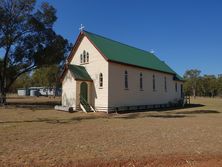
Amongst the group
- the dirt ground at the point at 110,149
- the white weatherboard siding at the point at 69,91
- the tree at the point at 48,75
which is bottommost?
the dirt ground at the point at 110,149

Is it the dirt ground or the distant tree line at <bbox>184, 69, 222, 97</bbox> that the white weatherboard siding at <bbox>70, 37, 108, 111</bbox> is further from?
the distant tree line at <bbox>184, 69, 222, 97</bbox>

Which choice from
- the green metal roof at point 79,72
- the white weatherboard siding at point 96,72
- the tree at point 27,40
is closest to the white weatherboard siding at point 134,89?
the white weatherboard siding at point 96,72

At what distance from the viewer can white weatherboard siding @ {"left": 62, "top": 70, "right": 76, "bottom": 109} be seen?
2447 centimetres

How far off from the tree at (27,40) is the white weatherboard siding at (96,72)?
810 cm

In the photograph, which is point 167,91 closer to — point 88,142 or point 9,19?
point 9,19

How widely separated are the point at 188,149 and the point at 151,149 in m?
1.34

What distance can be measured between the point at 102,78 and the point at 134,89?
15.4 ft

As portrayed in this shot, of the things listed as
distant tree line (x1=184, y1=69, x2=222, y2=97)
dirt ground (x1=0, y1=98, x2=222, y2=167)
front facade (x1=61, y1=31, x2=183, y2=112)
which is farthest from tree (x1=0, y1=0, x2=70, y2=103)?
distant tree line (x1=184, y1=69, x2=222, y2=97)

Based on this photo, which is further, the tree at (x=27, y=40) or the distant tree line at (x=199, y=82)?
the distant tree line at (x=199, y=82)

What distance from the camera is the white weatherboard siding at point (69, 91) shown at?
2447 cm

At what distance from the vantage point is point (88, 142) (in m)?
9.52

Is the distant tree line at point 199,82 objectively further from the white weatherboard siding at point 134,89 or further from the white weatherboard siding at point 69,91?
the white weatherboard siding at point 69,91

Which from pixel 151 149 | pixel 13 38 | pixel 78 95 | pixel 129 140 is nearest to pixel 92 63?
pixel 78 95

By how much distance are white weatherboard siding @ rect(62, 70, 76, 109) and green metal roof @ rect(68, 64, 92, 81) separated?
48 centimetres
